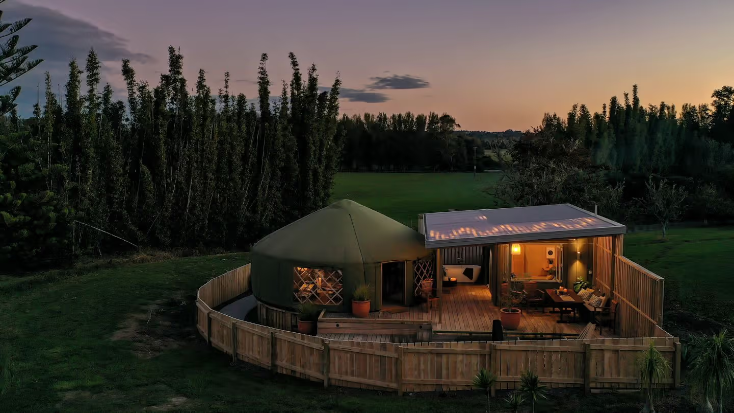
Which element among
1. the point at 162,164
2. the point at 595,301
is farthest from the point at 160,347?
the point at 162,164

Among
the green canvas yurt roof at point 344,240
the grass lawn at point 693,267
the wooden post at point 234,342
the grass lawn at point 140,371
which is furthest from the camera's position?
the grass lawn at point 693,267

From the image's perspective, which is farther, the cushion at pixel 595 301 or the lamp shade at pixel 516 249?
the lamp shade at pixel 516 249

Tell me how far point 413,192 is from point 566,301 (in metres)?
42.4

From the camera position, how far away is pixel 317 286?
43.9 feet

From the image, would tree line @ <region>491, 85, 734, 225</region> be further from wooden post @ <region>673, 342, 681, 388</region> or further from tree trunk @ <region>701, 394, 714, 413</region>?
tree trunk @ <region>701, 394, 714, 413</region>

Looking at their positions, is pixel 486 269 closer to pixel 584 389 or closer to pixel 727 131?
pixel 584 389

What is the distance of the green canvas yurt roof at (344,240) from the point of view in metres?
13.5

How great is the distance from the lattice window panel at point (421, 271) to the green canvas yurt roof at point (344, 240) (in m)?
0.25

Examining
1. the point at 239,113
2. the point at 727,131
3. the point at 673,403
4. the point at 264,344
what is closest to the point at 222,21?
A: the point at 239,113

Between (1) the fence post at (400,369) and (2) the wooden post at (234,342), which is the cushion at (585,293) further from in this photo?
(2) the wooden post at (234,342)

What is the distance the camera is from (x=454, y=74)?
118 feet

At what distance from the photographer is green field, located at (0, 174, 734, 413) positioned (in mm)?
8070

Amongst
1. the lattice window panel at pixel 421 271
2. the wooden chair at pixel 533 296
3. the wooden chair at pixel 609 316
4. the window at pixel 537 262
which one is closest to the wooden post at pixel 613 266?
the wooden chair at pixel 609 316

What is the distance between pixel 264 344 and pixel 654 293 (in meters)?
7.04
